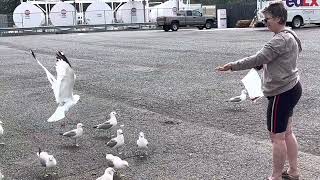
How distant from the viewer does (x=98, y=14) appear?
5828 centimetres

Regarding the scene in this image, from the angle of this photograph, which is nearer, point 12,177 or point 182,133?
point 12,177

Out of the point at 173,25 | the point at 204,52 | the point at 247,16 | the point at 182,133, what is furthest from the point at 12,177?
the point at 247,16

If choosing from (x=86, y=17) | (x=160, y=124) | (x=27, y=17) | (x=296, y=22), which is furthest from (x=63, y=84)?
(x=86, y=17)

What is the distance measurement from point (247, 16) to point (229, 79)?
42.3 m

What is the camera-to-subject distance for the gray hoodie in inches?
190

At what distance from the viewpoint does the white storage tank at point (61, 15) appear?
56969mm

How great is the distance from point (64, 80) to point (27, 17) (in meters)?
51.8

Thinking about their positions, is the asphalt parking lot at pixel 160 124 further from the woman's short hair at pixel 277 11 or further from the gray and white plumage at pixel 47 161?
the woman's short hair at pixel 277 11

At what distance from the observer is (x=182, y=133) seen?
761cm

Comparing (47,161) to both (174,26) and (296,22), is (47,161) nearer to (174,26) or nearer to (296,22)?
(296,22)

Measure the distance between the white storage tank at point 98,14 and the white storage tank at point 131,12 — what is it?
1539mm

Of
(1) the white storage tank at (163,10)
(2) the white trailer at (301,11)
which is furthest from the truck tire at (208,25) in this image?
(2) the white trailer at (301,11)

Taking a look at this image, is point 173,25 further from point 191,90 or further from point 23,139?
point 23,139

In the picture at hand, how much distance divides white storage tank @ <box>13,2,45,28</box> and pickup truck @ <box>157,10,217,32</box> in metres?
16.2
